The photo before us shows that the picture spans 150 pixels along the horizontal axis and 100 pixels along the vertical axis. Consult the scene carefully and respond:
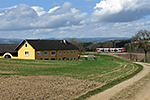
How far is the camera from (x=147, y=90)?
675 inches

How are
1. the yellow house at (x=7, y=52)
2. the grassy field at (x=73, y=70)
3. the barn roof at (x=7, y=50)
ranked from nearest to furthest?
the grassy field at (x=73, y=70) < the yellow house at (x=7, y=52) < the barn roof at (x=7, y=50)

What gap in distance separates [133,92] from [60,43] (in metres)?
49.0

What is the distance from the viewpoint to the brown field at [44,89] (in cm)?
1354

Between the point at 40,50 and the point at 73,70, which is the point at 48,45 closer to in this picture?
the point at 40,50

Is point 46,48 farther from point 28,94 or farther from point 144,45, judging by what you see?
point 28,94

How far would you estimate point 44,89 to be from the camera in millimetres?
15508

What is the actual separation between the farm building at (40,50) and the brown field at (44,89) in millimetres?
36105

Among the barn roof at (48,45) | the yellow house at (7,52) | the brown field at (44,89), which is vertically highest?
the barn roof at (48,45)

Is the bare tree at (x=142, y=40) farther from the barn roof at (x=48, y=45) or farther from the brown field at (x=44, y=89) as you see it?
the brown field at (x=44, y=89)

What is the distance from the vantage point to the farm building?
2119 inches

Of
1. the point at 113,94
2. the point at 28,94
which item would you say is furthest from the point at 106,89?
the point at 28,94

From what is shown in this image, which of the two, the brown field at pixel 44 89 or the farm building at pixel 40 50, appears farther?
the farm building at pixel 40 50

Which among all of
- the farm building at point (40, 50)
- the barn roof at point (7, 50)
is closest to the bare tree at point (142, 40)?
the farm building at point (40, 50)

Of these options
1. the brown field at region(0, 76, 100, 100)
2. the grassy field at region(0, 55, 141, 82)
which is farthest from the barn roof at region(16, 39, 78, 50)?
the brown field at region(0, 76, 100, 100)
